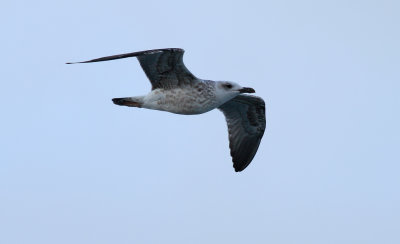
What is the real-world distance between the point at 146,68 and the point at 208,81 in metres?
1.54

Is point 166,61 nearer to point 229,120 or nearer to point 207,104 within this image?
point 207,104

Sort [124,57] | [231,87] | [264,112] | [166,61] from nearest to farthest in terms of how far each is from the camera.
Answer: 1. [124,57]
2. [166,61]
3. [231,87]
4. [264,112]

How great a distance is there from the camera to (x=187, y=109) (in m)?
18.0

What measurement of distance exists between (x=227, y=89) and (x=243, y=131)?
152 inches

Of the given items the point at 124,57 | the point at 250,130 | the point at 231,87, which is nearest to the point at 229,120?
the point at 250,130

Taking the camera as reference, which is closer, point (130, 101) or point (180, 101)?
point (180, 101)

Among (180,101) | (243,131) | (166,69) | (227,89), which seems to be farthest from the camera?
(243,131)

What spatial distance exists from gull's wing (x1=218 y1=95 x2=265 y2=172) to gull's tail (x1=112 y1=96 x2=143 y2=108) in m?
4.10

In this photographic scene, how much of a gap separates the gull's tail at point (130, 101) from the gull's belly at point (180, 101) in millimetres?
199

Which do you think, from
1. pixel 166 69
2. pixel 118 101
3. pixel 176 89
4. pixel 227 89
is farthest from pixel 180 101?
pixel 118 101

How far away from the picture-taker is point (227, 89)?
60.5 feet

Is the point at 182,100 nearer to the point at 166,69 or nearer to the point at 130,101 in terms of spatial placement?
the point at 166,69

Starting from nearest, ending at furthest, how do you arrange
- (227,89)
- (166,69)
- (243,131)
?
1. (166,69)
2. (227,89)
3. (243,131)

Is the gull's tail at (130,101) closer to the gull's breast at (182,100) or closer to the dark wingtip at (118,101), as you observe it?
the dark wingtip at (118,101)
